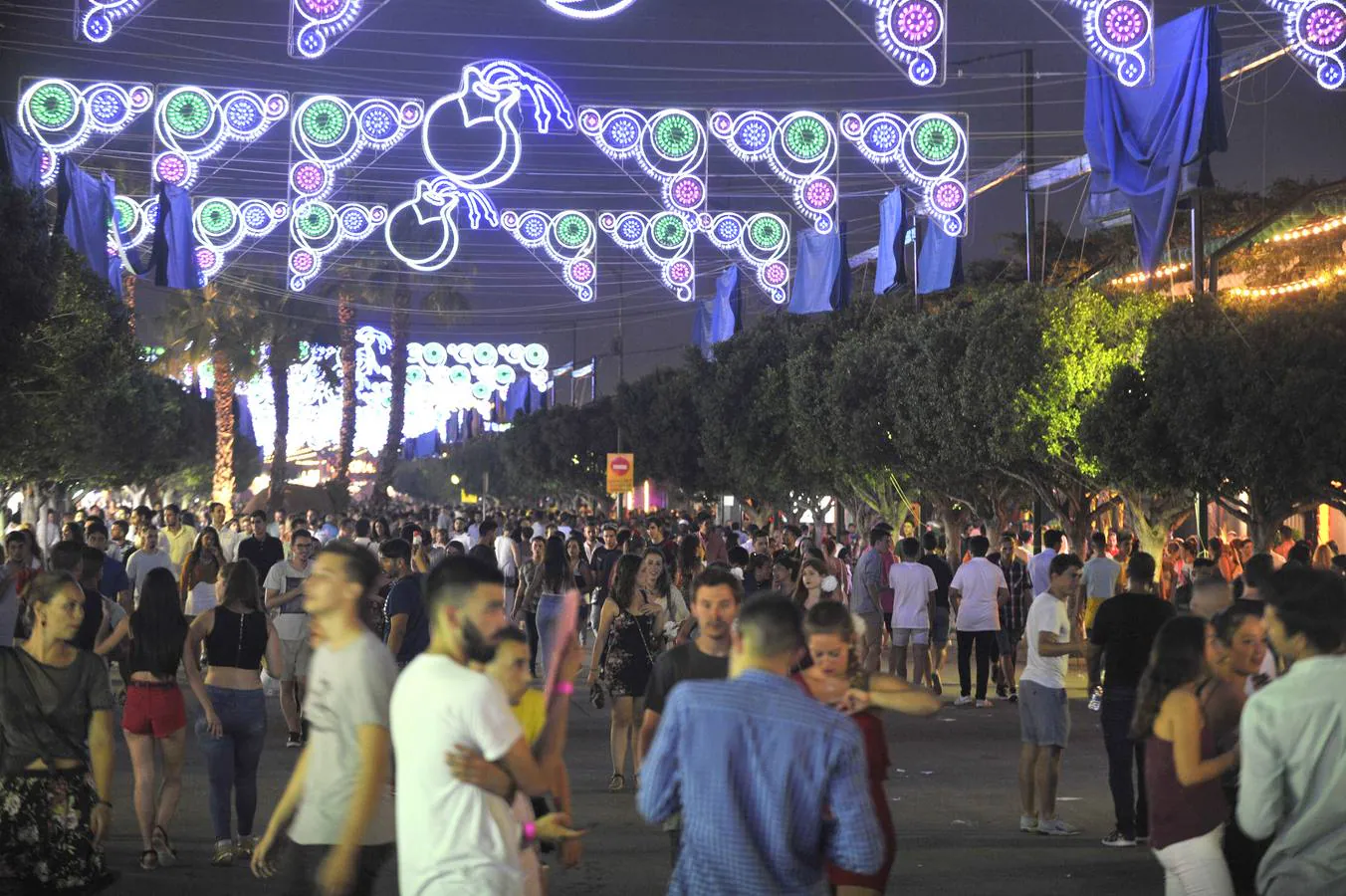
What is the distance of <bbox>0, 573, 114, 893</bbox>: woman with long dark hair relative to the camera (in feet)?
21.1

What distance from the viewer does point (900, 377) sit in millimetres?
32406

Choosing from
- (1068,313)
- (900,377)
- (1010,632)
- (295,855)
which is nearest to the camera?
(295,855)

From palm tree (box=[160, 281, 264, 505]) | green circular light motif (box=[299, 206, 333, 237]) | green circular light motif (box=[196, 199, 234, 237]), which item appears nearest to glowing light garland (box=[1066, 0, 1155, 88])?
green circular light motif (box=[299, 206, 333, 237])

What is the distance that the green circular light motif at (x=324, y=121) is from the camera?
78.3 ft

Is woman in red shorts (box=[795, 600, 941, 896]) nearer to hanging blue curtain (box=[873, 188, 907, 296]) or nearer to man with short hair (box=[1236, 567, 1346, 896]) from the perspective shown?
man with short hair (box=[1236, 567, 1346, 896])

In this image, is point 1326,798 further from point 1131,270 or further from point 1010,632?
point 1131,270

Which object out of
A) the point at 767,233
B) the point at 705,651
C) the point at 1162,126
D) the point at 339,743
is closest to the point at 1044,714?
the point at 705,651

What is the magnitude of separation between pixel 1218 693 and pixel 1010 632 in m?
11.9

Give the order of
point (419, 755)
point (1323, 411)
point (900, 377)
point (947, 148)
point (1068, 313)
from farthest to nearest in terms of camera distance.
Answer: point (900, 377)
point (1068, 313)
point (947, 148)
point (1323, 411)
point (419, 755)

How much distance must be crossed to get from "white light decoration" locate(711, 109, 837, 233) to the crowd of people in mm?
14451

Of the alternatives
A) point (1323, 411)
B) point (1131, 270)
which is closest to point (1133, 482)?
point (1323, 411)

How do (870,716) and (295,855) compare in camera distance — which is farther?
(870,716)

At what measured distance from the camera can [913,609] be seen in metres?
16.8

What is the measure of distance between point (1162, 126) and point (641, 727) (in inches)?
542
